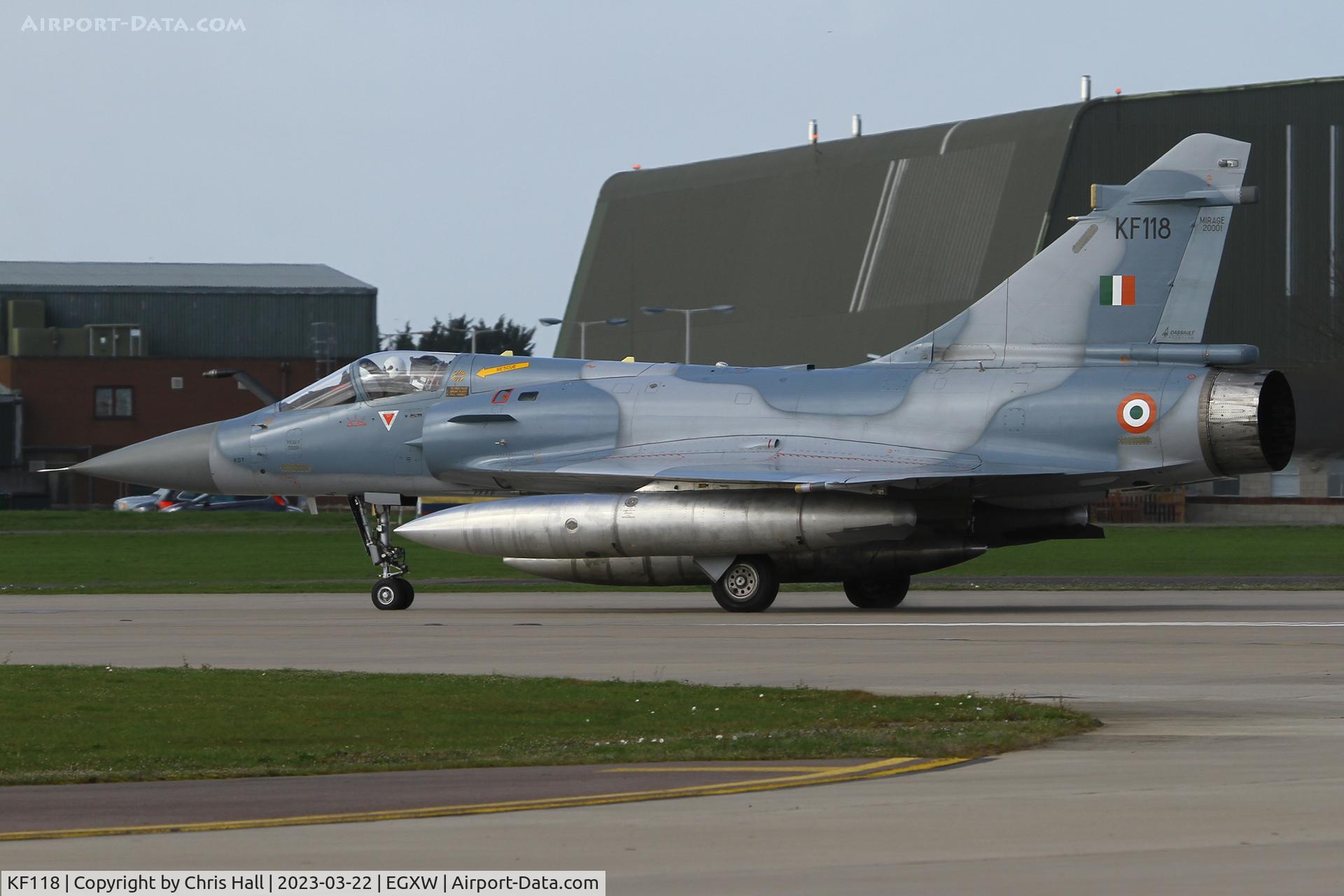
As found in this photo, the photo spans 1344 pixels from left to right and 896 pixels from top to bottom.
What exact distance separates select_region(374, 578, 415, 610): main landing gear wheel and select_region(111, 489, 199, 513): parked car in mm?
47756

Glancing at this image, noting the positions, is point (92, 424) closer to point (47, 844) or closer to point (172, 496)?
point (172, 496)

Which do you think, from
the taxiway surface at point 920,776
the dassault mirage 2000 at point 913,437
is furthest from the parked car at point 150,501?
the taxiway surface at point 920,776

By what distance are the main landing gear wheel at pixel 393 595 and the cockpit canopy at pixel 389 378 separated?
9.24 feet

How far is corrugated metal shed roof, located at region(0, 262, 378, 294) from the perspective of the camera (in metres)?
88.5

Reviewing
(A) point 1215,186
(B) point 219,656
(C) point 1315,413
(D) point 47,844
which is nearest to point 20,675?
(B) point 219,656

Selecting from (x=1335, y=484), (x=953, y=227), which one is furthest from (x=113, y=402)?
(x=1335, y=484)

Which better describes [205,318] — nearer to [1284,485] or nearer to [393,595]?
[1284,485]

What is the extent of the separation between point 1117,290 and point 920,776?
13.7 m

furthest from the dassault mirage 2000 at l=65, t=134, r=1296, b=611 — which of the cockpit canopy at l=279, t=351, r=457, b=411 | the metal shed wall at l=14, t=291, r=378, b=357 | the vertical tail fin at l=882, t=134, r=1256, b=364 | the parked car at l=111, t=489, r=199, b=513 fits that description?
the metal shed wall at l=14, t=291, r=378, b=357

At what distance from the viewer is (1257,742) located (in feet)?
33.5

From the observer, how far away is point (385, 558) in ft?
78.4

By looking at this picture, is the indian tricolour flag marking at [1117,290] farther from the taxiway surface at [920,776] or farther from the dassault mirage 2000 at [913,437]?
the taxiway surface at [920,776]

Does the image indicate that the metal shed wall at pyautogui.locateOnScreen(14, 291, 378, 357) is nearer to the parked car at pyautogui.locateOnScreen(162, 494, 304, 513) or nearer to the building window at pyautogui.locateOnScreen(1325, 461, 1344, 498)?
the parked car at pyautogui.locateOnScreen(162, 494, 304, 513)

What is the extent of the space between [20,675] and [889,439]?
1127cm
